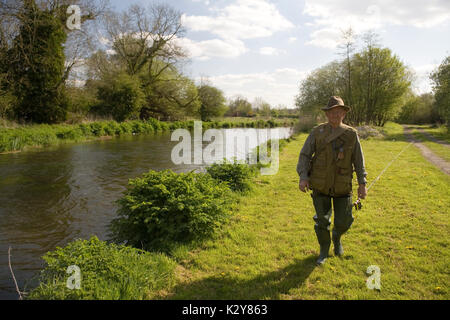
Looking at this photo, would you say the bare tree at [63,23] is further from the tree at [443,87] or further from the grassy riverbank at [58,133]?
the tree at [443,87]

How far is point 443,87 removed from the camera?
29531 millimetres

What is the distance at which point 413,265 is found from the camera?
413cm

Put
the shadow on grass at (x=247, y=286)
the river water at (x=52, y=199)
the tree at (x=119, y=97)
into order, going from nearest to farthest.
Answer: the shadow on grass at (x=247, y=286) < the river water at (x=52, y=199) < the tree at (x=119, y=97)

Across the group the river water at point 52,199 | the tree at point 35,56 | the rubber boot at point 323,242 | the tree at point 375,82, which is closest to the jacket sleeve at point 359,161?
the rubber boot at point 323,242

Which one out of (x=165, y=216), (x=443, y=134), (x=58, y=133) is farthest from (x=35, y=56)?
→ (x=443, y=134)

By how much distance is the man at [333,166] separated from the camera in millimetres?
3918

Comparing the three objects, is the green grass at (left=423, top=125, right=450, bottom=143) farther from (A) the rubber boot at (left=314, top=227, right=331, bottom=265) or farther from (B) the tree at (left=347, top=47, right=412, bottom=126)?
(A) the rubber boot at (left=314, top=227, right=331, bottom=265)

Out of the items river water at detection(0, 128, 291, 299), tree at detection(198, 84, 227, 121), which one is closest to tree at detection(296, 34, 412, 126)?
tree at detection(198, 84, 227, 121)

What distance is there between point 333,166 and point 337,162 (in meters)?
0.08

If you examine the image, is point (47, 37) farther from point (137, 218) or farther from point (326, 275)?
point (326, 275)

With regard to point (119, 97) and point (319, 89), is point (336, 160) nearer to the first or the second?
point (119, 97)

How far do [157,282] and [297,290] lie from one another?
69.4 inches

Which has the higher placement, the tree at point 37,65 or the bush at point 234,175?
the tree at point 37,65
